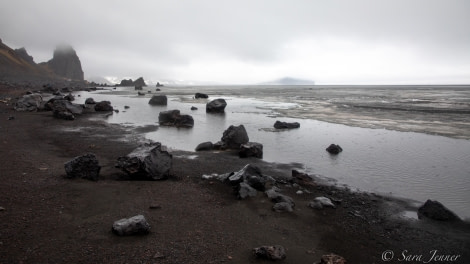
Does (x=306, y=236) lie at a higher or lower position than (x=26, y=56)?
lower

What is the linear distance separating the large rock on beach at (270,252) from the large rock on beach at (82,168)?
7394mm

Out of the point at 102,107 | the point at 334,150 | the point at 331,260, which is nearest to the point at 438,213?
the point at 331,260

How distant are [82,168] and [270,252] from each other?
319 inches

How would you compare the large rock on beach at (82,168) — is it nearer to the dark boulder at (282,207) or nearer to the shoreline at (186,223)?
the shoreline at (186,223)

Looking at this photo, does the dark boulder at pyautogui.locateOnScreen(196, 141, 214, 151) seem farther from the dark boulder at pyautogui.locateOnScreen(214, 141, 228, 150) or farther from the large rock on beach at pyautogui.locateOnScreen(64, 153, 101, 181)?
the large rock on beach at pyautogui.locateOnScreen(64, 153, 101, 181)

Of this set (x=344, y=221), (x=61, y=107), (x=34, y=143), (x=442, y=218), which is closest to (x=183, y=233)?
(x=344, y=221)

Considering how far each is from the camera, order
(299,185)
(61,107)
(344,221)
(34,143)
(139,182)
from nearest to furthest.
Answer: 1. (344,221)
2. (139,182)
3. (299,185)
4. (34,143)
5. (61,107)

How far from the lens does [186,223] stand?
29.3 ft

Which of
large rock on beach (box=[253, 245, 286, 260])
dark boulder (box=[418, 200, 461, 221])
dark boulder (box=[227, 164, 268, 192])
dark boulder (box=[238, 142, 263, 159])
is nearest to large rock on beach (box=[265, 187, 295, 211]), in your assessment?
dark boulder (box=[227, 164, 268, 192])

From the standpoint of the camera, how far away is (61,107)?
31.2 metres

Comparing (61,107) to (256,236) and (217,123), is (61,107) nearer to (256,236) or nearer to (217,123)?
(217,123)

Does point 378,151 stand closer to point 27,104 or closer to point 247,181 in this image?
point 247,181

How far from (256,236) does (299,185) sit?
5038mm

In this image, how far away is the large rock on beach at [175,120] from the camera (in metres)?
30.5
